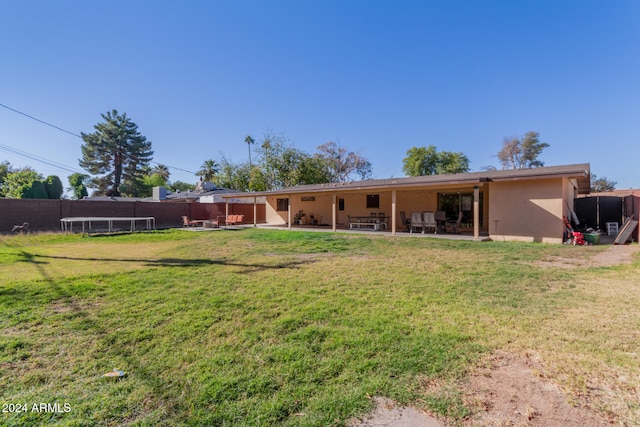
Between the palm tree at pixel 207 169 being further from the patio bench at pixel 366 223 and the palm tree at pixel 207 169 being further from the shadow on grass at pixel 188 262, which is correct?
the shadow on grass at pixel 188 262

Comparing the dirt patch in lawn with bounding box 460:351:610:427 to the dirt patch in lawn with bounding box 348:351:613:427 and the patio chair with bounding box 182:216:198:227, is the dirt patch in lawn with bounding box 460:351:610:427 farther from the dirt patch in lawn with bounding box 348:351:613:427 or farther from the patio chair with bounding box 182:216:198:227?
the patio chair with bounding box 182:216:198:227

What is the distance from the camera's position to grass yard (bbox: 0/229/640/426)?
1.95 meters

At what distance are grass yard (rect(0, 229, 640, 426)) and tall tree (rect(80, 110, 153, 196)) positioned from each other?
4284cm

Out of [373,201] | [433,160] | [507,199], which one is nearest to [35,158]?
[373,201]

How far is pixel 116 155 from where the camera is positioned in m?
41.8

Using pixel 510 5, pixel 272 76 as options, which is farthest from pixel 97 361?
pixel 272 76

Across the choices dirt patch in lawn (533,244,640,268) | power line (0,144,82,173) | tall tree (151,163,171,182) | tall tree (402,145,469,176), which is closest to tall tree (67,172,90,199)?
power line (0,144,82,173)

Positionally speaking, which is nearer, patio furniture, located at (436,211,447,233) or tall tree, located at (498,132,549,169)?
patio furniture, located at (436,211,447,233)

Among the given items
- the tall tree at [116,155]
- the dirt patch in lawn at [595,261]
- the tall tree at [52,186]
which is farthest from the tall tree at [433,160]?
the tall tree at [116,155]

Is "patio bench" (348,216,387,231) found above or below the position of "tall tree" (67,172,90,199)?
below

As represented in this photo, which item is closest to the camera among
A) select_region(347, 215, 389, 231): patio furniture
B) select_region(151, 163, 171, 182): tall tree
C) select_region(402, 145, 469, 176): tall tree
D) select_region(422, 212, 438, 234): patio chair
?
select_region(422, 212, 438, 234): patio chair

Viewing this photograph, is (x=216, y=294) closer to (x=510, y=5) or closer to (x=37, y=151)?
(x=510, y=5)

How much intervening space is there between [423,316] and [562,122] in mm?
25984

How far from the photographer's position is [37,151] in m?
29.4
